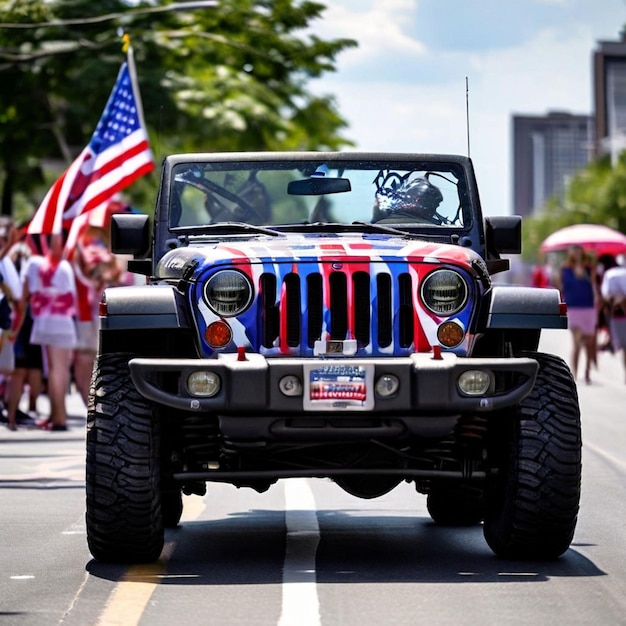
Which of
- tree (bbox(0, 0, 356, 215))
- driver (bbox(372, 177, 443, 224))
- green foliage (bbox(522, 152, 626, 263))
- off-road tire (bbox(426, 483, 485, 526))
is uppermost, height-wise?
tree (bbox(0, 0, 356, 215))

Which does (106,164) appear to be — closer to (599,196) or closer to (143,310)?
(143,310)

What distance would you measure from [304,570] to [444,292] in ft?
4.59

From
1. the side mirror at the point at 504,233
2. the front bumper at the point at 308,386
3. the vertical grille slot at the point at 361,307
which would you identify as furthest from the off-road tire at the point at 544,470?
the side mirror at the point at 504,233

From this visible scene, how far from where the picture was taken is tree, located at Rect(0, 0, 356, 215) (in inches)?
1051

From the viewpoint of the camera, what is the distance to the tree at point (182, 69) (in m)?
26.7

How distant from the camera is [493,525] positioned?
8625 millimetres

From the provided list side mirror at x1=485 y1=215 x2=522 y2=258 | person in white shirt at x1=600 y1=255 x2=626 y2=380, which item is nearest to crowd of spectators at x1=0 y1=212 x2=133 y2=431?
side mirror at x1=485 y1=215 x2=522 y2=258

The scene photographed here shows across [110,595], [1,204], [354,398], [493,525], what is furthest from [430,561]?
[1,204]

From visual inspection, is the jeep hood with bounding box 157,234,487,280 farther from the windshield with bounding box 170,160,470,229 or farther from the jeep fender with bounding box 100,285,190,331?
the windshield with bounding box 170,160,470,229

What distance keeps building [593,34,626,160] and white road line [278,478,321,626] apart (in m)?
139

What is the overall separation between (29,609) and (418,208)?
345 centimetres

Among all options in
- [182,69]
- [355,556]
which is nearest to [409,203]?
[355,556]

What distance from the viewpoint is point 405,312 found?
838 centimetres

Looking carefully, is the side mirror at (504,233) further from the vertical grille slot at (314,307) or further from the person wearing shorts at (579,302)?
the person wearing shorts at (579,302)
